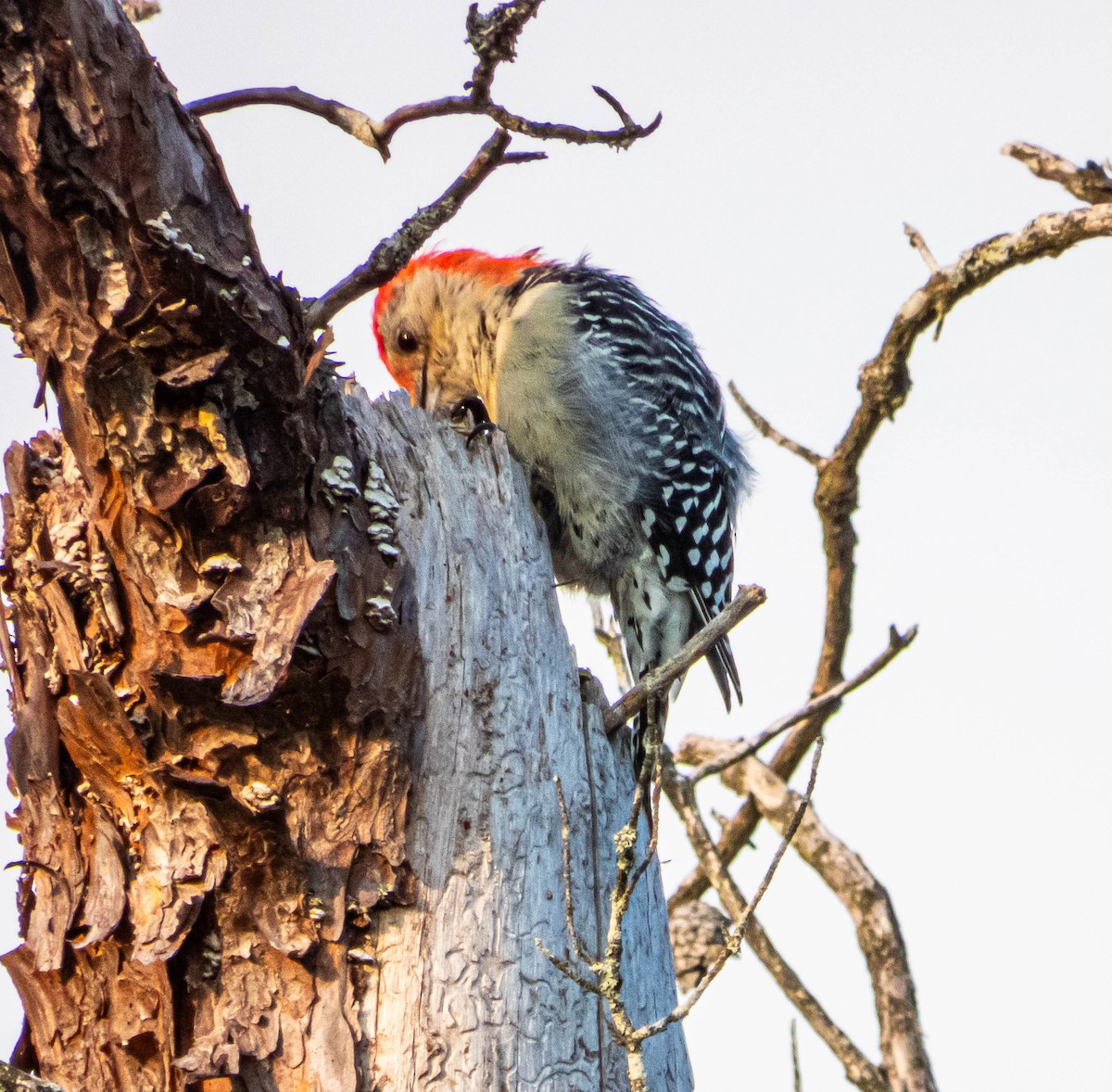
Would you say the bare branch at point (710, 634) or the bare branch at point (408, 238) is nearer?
the bare branch at point (408, 238)

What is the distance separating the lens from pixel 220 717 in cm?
239

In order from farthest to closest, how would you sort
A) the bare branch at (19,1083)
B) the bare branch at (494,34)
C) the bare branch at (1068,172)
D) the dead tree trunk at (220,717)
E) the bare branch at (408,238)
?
the bare branch at (1068,172) → the bare branch at (408,238) → the bare branch at (494,34) → the dead tree trunk at (220,717) → the bare branch at (19,1083)

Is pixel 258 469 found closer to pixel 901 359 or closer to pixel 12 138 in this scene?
pixel 12 138

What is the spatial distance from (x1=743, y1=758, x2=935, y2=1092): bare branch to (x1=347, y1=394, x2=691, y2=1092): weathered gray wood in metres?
2.18

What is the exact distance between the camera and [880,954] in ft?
16.9

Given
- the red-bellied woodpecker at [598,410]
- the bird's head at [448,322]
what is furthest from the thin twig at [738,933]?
the bird's head at [448,322]

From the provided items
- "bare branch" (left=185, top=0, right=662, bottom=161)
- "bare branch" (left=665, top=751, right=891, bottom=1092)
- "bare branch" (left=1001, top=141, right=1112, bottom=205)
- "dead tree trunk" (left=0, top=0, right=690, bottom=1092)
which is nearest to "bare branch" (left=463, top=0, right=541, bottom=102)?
"bare branch" (left=185, top=0, right=662, bottom=161)

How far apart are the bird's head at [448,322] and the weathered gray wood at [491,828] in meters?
1.65

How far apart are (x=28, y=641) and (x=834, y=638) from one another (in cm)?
366

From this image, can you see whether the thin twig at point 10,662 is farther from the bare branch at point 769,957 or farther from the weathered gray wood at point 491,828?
the bare branch at point 769,957

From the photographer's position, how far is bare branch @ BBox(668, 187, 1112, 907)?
15.7ft

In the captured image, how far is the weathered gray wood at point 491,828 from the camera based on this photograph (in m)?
2.47

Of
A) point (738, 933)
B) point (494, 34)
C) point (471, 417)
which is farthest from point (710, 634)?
point (471, 417)

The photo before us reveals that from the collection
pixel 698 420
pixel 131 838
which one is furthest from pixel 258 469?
pixel 698 420
